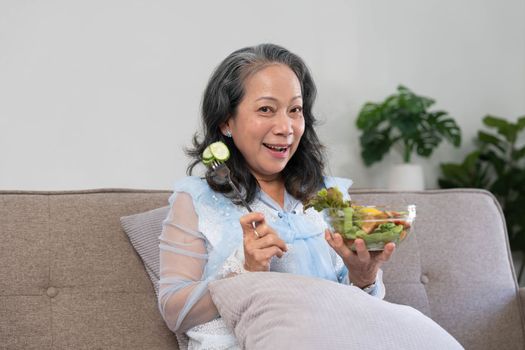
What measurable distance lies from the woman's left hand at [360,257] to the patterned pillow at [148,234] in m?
0.49

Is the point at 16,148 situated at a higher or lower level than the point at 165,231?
lower

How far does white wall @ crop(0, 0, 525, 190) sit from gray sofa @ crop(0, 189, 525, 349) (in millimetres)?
1570

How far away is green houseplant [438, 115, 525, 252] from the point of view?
14.0 feet

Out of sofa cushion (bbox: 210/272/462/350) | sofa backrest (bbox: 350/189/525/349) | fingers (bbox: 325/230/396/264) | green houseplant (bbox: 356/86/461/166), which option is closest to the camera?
sofa cushion (bbox: 210/272/462/350)

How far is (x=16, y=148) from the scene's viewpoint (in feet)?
10.8

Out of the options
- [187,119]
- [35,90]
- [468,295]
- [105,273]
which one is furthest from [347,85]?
[105,273]

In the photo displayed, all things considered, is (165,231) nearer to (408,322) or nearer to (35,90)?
(408,322)

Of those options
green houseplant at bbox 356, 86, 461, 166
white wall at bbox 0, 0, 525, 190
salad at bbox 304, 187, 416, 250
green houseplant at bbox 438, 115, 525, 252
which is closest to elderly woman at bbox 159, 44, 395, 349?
salad at bbox 304, 187, 416, 250

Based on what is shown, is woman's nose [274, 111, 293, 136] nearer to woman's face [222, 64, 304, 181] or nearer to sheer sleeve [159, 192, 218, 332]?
woman's face [222, 64, 304, 181]

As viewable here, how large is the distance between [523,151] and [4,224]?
3411 mm

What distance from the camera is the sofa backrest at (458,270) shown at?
1985mm

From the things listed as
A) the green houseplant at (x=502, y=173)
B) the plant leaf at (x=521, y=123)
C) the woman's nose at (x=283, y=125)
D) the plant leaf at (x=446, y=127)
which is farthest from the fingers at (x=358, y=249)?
the plant leaf at (x=521, y=123)

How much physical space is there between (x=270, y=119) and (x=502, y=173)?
120 inches

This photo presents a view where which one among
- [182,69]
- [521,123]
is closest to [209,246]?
[182,69]
